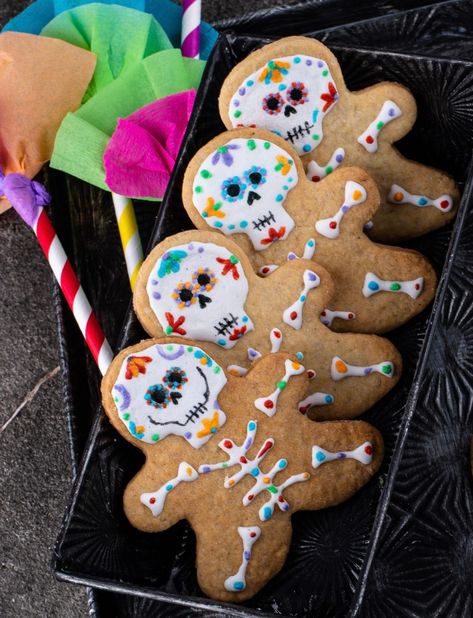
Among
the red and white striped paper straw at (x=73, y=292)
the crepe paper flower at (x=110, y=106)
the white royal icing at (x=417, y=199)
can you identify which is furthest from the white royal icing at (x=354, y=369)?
the crepe paper flower at (x=110, y=106)

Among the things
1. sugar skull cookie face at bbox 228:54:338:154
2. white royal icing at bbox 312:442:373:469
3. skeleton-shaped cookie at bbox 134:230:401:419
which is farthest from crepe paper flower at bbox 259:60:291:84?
white royal icing at bbox 312:442:373:469

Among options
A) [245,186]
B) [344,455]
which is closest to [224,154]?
[245,186]

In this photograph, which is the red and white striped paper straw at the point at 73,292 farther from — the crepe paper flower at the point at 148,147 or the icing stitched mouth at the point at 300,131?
the icing stitched mouth at the point at 300,131

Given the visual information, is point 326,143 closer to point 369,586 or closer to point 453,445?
point 453,445

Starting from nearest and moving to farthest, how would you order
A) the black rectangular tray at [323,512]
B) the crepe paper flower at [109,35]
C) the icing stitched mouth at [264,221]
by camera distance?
the black rectangular tray at [323,512] → the icing stitched mouth at [264,221] → the crepe paper flower at [109,35]

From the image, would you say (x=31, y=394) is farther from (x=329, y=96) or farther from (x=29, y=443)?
(x=329, y=96)

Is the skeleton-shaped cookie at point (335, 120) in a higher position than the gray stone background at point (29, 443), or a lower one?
higher

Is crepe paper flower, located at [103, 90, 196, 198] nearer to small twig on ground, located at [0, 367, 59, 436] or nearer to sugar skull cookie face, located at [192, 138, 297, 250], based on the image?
Answer: sugar skull cookie face, located at [192, 138, 297, 250]

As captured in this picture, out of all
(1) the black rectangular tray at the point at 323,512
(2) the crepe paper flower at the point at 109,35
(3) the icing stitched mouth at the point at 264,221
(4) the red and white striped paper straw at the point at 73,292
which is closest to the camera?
(1) the black rectangular tray at the point at 323,512
